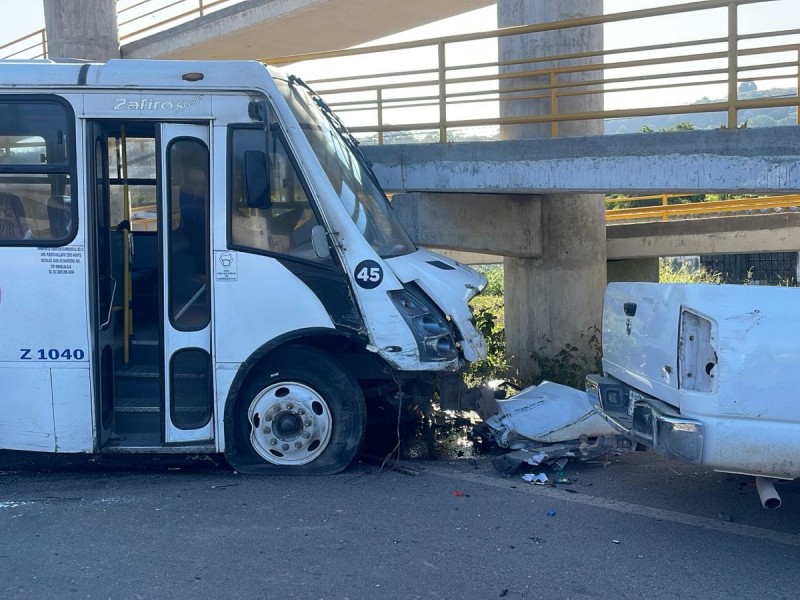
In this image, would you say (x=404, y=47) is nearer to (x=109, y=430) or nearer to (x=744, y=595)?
(x=109, y=430)

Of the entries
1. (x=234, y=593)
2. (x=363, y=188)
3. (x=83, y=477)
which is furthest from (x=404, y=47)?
(x=234, y=593)

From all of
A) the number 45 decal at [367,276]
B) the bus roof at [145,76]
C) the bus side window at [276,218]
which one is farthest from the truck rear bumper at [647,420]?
the bus roof at [145,76]

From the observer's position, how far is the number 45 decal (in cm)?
630

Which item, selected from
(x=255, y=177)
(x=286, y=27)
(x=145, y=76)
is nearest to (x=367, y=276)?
(x=255, y=177)

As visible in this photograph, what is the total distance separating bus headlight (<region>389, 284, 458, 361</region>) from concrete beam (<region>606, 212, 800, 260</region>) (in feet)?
25.3

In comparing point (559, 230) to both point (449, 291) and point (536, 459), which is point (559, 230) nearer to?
point (449, 291)

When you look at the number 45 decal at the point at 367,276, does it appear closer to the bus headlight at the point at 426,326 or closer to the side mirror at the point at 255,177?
the bus headlight at the point at 426,326

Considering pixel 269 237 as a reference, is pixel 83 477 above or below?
below

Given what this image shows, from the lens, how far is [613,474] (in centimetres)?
651

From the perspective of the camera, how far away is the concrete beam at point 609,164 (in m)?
7.88

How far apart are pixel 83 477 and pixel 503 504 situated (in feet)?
10.7

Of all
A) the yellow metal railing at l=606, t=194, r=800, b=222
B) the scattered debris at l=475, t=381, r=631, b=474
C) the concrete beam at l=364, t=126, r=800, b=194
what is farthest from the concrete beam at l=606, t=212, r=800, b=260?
the scattered debris at l=475, t=381, r=631, b=474

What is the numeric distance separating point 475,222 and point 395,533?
5677 millimetres

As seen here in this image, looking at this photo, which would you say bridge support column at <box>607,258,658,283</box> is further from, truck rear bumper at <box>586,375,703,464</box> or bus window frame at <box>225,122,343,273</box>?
bus window frame at <box>225,122,343,273</box>
